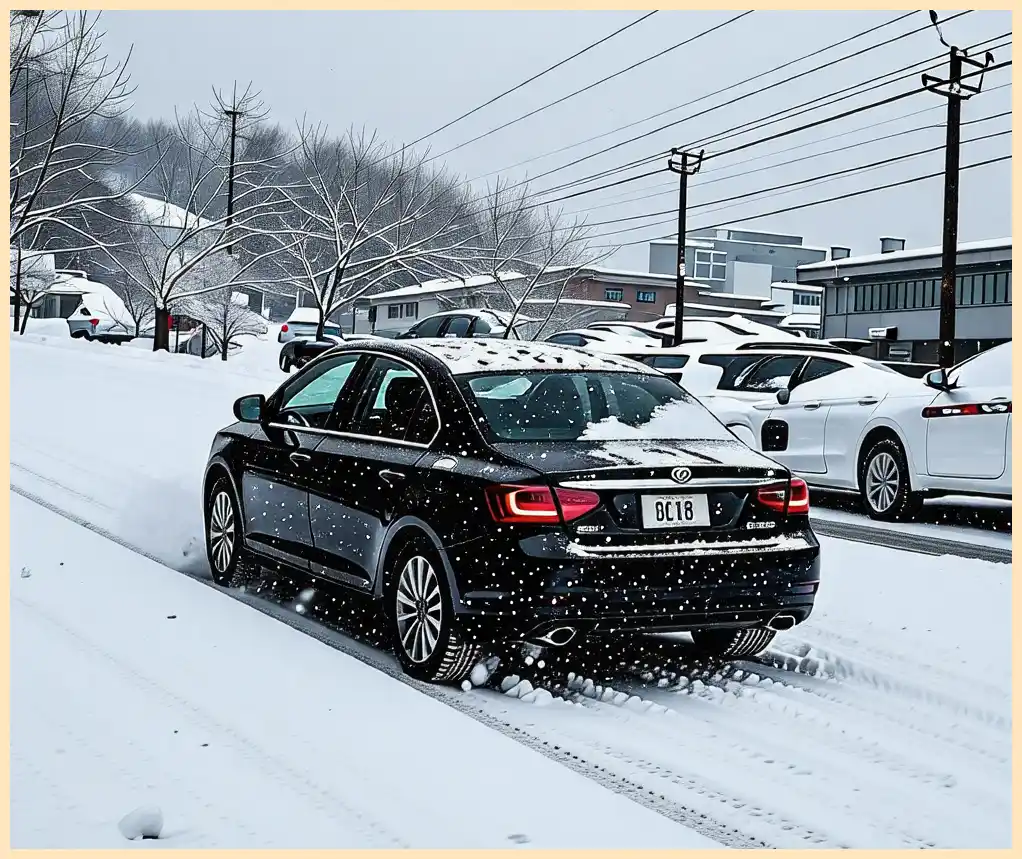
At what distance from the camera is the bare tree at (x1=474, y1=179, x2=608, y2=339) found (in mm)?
56188

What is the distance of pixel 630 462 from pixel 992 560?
4991mm

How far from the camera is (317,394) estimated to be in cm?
771

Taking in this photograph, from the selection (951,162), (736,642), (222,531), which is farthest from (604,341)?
(736,642)

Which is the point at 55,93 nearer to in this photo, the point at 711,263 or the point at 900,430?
the point at 900,430

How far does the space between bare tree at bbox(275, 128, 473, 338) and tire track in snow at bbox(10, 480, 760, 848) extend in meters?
38.5

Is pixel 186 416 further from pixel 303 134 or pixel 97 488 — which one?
pixel 303 134

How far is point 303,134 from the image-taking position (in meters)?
46.9

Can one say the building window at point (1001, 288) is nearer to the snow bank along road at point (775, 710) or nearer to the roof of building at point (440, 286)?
the roof of building at point (440, 286)

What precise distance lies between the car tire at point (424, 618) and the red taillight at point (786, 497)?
1373 mm

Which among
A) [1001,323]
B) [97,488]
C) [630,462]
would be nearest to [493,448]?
[630,462]

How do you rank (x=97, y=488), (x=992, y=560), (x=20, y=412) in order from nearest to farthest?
1. (x=992, y=560)
2. (x=97, y=488)
3. (x=20, y=412)

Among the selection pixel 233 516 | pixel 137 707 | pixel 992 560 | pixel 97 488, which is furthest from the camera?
pixel 97 488

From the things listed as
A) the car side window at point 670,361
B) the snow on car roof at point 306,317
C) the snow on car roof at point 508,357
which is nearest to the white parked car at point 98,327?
the snow on car roof at point 306,317

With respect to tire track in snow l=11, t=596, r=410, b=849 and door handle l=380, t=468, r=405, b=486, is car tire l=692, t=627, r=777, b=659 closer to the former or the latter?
door handle l=380, t=468, r=405, b=486
